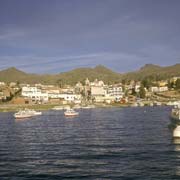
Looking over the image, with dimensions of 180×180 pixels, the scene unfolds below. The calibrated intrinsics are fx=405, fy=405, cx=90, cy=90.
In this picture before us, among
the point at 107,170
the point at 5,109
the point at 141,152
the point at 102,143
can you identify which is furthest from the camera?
the point at 5,109

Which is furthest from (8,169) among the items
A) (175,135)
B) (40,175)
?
(175,135)

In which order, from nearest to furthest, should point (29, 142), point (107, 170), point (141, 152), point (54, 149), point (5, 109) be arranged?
point (107, 170), point (141, 152), point (54, 149), point (29, 142), point (5, 109)

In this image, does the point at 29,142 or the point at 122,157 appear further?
the point at 29,142

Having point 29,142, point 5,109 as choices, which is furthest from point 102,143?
point 5,109

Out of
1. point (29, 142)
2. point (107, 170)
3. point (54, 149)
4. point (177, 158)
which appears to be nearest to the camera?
point (107, 170)

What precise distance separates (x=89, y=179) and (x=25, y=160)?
10957mm

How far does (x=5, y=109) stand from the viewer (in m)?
200

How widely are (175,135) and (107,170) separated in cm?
2209

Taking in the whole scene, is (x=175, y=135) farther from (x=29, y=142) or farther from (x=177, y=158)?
(x=29, y=142)

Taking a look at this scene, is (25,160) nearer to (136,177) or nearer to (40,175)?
(40,175)

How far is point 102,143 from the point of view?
5075 cm

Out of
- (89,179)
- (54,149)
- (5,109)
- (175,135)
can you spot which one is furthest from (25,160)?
(5,109)

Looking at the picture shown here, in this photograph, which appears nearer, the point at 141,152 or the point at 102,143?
the point at 141,152

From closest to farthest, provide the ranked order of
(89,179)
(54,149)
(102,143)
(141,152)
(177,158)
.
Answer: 1. (89,179)
2. (177,158)
3. (141,152)
4. (54,149)
5. (102,143)
